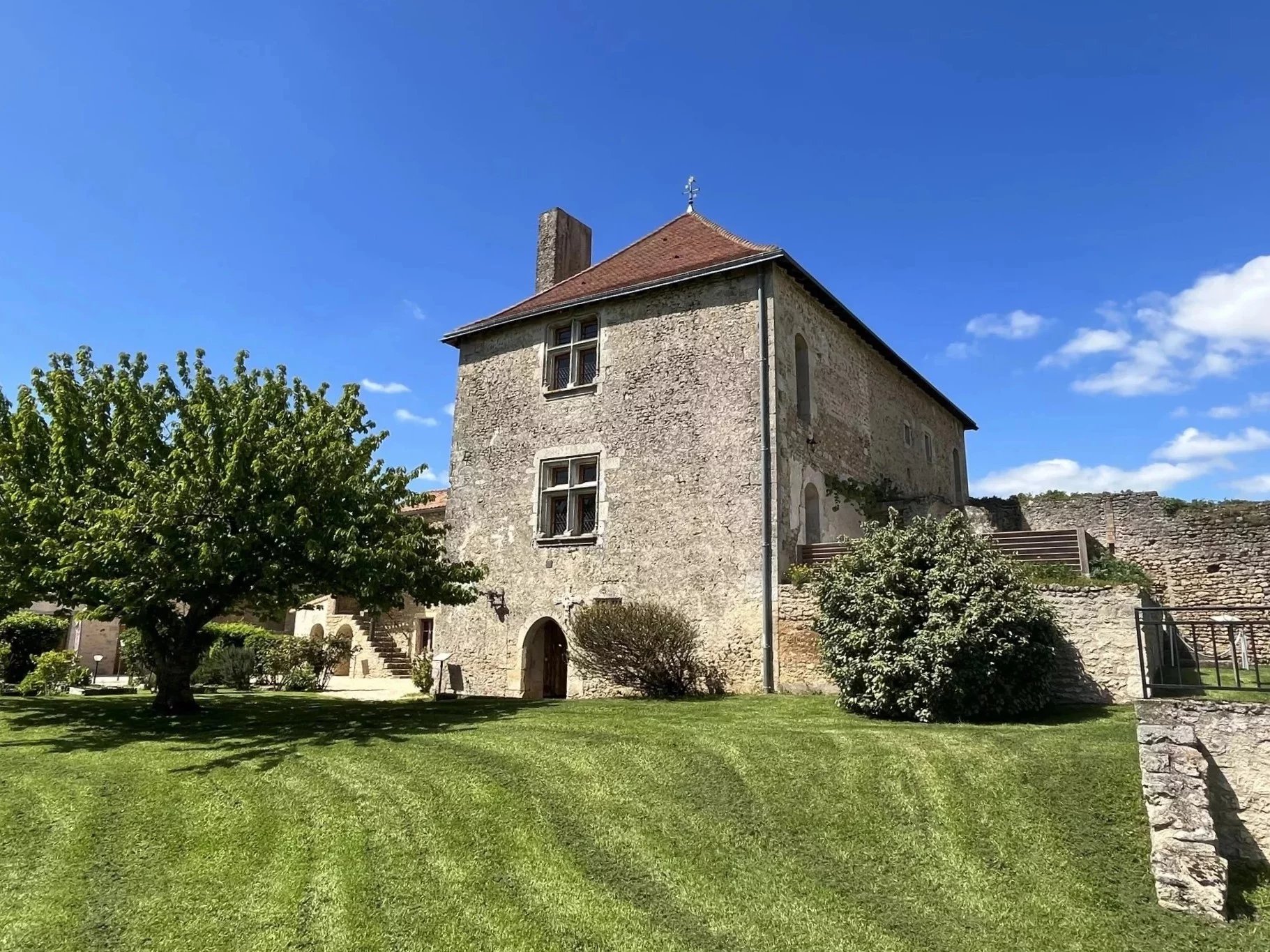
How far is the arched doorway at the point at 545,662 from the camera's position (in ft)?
52.1

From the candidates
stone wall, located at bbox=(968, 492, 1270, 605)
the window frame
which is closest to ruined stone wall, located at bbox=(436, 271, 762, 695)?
the window frame

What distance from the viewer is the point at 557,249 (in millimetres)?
18922

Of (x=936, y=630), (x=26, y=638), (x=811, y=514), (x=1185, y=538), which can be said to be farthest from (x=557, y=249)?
(x=1185, y=538)

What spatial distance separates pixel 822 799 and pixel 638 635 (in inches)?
268

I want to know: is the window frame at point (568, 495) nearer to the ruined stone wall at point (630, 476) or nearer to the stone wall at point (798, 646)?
the ruined stone wall at point (630, 476)

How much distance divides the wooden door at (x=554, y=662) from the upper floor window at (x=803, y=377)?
21.4ft

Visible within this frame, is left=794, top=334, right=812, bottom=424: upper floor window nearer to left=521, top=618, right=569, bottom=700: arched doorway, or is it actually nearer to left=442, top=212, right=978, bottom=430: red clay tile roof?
left=442, top=212, right=978, bottom=430: red clay tile roof

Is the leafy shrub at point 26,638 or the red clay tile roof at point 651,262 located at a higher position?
the red clay tile roof at point 651,262

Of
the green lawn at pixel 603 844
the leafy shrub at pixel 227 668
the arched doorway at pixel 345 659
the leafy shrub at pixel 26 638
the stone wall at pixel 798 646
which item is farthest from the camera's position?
the arched doorway at pixel 345 659

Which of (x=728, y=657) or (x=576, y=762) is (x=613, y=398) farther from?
(x=576, y=762)

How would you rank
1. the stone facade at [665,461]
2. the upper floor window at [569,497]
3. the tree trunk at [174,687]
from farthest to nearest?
1. the upper floor window at [569,497]
2. the stone facade at [665,461]
3. the tree trunk at [174,687]

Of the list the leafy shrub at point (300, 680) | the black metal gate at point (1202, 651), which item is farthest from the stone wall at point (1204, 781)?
the leafy shrub at point (300, 680)

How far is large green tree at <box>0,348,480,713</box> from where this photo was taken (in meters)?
10.0

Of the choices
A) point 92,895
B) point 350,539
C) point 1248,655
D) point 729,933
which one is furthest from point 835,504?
point 92,895
